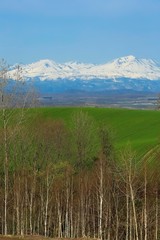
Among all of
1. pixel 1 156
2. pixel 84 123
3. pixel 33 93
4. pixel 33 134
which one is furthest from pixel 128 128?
pixel 33 93

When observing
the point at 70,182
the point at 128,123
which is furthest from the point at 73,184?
the point at 128,123

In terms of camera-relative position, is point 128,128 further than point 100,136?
Yes

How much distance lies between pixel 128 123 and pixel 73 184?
66.9 meters

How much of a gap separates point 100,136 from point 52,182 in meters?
31.1

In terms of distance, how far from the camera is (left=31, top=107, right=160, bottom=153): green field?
113 metres

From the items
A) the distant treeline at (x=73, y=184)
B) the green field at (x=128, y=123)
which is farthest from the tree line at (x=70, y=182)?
the green field at (x=128, y=123)

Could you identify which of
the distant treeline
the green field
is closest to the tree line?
the distant treeline

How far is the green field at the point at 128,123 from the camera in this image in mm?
113400

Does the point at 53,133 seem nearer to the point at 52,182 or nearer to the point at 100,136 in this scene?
the point at 100,136

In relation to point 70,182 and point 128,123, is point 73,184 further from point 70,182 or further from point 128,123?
point 128,123

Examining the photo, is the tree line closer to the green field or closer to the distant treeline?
the distant treeline

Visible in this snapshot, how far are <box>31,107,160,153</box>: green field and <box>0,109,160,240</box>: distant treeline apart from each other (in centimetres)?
969

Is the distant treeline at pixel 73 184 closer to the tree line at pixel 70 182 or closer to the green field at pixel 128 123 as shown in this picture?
the tree line at pixel 70 182

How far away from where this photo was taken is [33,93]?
5672 cm
